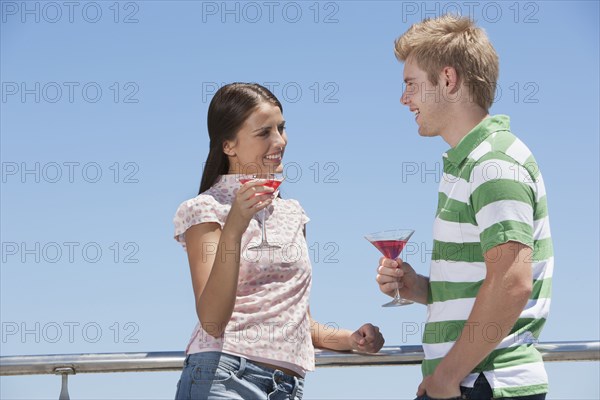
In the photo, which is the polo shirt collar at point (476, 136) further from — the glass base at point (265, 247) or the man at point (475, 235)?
the glass base at point (265, 247)

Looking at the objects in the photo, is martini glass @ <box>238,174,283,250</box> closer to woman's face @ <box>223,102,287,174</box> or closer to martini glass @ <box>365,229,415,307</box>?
woman's face @ <box>223,102,287,174</box>

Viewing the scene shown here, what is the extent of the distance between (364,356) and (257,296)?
2.50 feet

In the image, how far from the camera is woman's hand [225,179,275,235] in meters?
2.88

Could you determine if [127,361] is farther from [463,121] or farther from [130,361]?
[463,121]

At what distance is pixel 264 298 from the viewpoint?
3057 millimetres

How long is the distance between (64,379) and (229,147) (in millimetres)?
1351

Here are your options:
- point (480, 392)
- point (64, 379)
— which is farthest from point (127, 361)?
point (480, 392)

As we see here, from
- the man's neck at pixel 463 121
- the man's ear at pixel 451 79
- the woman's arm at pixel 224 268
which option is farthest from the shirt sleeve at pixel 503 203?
the woman's arm at pixel 224 268

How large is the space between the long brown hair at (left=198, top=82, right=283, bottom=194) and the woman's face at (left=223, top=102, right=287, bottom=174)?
0.10ft

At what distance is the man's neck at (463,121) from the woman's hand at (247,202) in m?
0.72

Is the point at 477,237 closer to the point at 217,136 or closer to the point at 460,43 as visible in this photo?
the point at 460,43

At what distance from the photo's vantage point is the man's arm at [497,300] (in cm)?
252

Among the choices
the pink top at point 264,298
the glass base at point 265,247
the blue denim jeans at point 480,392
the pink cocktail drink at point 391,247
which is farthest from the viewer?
the pink cocktail drink at point 391,247

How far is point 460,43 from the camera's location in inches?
115
